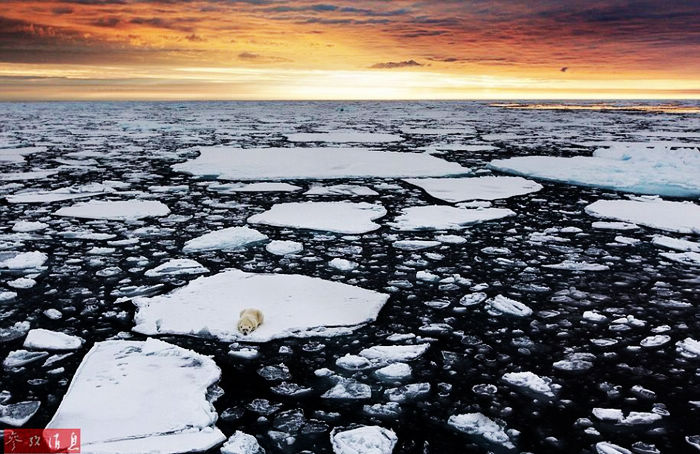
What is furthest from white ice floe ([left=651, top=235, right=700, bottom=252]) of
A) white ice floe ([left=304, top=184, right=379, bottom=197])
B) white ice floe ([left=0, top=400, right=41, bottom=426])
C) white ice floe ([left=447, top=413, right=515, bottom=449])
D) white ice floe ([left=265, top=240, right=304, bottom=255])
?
white ice floe ([left=0, top=400, right=41, bottom=426])

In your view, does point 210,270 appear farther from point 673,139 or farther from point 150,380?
point 673,139

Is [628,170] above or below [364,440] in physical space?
above

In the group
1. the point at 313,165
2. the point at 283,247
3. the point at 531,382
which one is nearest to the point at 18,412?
the point at 531,382

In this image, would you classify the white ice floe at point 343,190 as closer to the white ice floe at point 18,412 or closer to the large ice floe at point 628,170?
the large ice floe at point 628,170

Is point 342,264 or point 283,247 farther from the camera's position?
point 283,247

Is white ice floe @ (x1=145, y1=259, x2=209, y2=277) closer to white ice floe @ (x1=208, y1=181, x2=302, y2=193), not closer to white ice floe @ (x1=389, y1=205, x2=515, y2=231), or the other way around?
white ice floe @ (x1=389, y1=205, x2=515, y2=231)

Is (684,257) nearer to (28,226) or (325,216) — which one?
(325,216)

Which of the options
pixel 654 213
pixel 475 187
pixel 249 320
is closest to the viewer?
pixel 249 320
